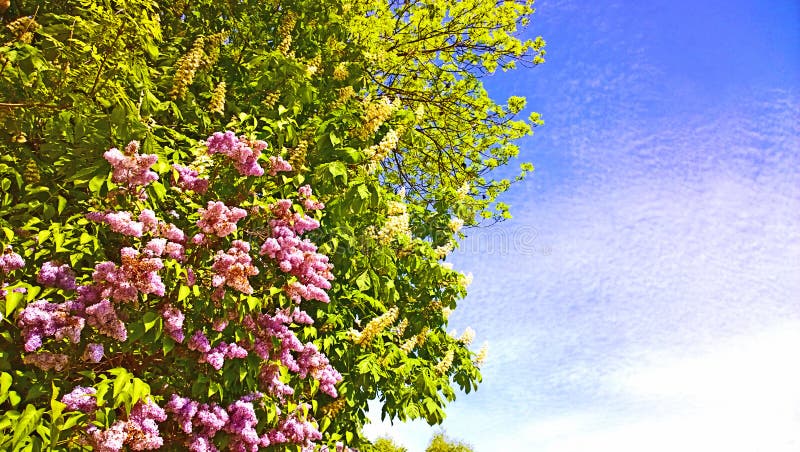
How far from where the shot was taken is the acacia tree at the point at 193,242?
431 centimetres

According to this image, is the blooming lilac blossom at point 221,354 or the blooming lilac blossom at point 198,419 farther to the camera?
the blooming lilac blossom at point 198,419

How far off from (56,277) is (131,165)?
0.99 metres

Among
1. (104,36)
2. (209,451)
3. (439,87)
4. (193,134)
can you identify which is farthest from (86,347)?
(439,87)

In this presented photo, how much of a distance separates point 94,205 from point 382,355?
3.28 metres

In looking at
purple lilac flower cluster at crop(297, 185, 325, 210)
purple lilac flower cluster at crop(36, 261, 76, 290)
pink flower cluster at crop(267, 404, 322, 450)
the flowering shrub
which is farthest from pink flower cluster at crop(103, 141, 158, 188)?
pink flower cluster at crop(267, 404, 322, 450)

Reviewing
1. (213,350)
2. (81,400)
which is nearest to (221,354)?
(213,350)

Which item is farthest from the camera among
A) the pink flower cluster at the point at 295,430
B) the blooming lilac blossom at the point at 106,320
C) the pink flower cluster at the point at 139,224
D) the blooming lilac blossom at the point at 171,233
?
the pink flower cluster at the point at 295,430

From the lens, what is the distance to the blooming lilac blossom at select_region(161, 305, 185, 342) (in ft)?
14.4

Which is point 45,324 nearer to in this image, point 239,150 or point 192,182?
point 192,182

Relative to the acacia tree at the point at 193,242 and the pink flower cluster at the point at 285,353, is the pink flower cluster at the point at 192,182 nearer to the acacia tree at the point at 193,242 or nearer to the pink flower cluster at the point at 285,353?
the acacia tree at the point at 193,242

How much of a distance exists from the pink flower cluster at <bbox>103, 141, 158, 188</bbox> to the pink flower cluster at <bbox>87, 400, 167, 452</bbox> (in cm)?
162

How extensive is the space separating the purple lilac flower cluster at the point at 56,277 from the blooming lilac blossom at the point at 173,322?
0.72 metres

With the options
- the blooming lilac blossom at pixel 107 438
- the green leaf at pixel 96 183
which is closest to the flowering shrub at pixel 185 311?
the blooming lilac blossom at pixel 107 438

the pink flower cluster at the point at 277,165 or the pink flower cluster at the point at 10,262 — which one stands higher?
the pink flower cluster at the point at 277,165
